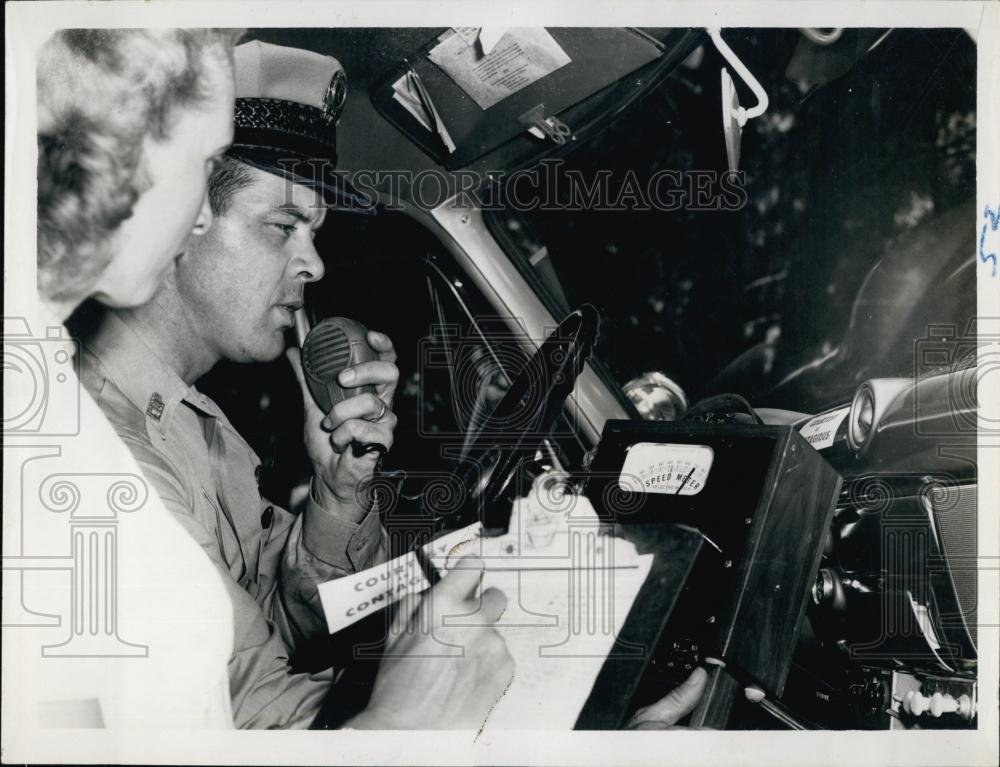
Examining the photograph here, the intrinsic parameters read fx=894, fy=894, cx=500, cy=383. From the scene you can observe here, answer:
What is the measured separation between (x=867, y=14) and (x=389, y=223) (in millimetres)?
1103

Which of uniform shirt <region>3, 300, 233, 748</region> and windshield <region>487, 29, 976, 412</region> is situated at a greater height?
windshield <region>487, 29, 976, 412</region>

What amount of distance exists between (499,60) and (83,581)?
53.9 inches

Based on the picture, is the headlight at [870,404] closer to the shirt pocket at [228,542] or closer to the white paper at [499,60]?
the white paper at [499,60]

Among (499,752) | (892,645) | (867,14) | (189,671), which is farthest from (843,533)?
(189,671)

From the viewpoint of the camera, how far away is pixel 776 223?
189cm

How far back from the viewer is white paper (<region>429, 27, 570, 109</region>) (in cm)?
183

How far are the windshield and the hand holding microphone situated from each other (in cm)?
38

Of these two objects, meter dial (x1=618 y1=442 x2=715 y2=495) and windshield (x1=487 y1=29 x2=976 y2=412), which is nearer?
meter dial (x1=618 y1=442 x2=715 y2=495)

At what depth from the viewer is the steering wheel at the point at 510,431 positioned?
1835 millimetres

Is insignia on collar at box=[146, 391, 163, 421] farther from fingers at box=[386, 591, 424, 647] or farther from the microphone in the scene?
fingers at box=[386, 591, 424, 647]

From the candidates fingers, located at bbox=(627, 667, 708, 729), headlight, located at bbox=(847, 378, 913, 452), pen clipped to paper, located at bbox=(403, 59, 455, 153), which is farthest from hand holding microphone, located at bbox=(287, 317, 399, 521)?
headlight, located at bbox=(847, 378, 913, 452)

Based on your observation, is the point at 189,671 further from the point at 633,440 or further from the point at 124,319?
the point at 633,440

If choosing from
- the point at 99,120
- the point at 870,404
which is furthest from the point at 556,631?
the point at 99,120

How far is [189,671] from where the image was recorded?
1812 mm
